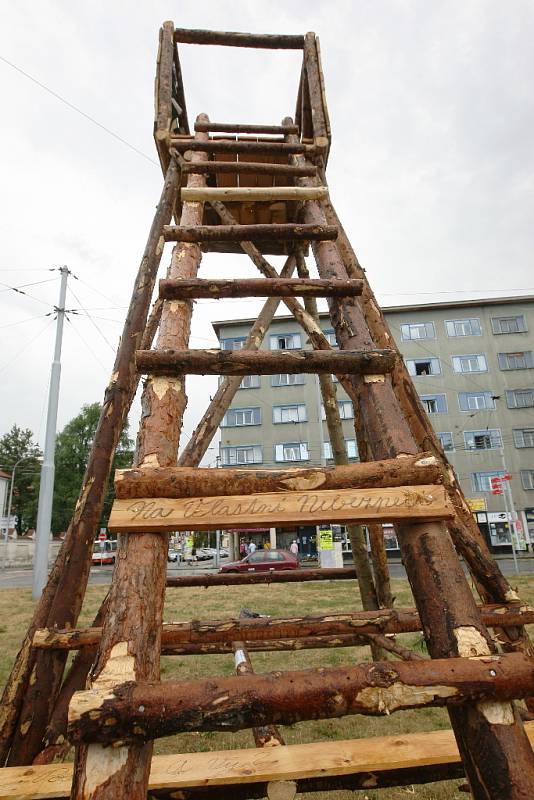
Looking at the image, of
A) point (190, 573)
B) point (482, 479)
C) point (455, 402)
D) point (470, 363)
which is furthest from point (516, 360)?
point (190, 573)

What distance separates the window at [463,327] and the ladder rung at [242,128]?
28506 millimetres

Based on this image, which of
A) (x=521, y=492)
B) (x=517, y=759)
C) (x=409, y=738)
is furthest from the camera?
(x=521, y=492)

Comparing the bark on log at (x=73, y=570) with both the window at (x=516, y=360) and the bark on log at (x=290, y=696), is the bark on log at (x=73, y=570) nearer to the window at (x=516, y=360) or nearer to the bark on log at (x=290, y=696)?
the bark on log at (x=290, y=696)

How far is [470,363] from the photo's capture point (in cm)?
2998

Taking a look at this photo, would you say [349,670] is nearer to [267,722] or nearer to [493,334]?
[267,722]

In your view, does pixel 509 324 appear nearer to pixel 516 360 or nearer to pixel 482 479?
pixel 516 360

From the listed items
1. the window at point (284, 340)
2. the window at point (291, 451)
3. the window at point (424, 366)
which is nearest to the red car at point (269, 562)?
the window at point (291, 451)

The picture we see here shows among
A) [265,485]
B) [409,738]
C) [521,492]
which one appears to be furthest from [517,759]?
[521,492]

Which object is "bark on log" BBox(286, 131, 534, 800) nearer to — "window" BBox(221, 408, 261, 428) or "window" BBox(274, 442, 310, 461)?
"window" BBox(274, 442, 310, 461)

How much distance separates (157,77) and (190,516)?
448cm

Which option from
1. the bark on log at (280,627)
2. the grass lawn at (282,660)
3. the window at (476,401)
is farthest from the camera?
the window at (476,401)

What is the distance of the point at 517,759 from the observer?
1197 mm

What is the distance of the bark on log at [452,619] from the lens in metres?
1.20

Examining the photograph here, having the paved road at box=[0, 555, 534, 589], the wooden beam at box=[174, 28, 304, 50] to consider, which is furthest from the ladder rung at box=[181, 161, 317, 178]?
the paved road at box=[0, 555, 534, 589]
